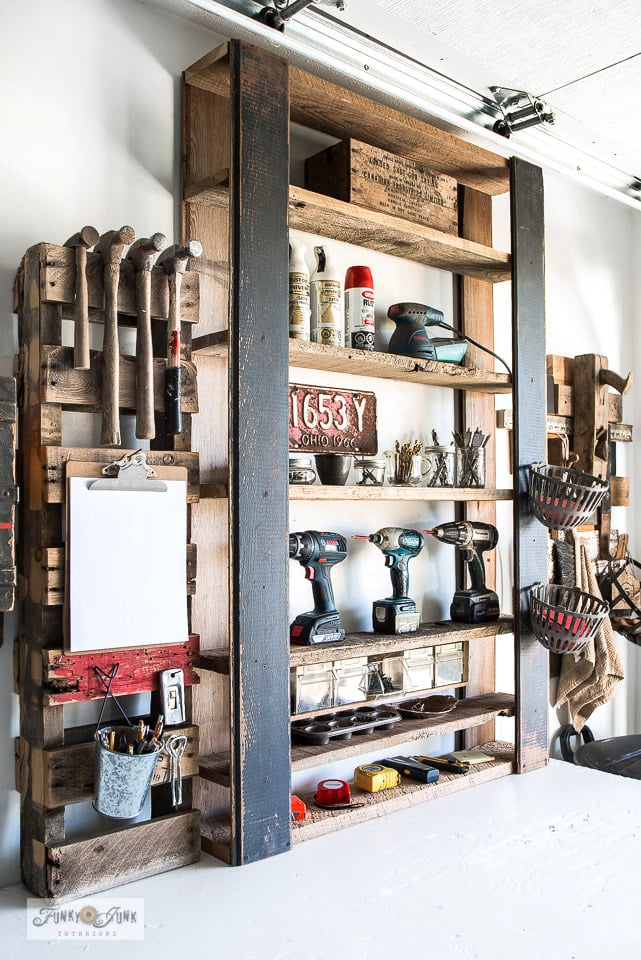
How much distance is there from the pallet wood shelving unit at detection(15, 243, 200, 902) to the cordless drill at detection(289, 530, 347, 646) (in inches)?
17.8

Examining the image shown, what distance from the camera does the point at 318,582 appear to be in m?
2.38

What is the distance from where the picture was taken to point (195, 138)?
226 cm

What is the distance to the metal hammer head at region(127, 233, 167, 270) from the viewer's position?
1871mm

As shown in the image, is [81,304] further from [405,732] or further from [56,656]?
[405,732]

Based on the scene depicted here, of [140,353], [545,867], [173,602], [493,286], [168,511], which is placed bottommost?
[545,867]

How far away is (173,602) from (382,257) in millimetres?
1413

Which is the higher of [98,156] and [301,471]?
[98,156]

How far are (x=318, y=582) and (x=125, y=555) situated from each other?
65 cm

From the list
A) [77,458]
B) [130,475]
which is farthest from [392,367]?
[77,458]

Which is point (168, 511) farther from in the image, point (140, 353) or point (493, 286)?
point (493, 286)

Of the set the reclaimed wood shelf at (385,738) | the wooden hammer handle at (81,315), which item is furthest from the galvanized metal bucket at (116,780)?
the wooden hammer handle at (81,315)

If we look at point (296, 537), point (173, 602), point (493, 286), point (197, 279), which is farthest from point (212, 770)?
point (493, 286)

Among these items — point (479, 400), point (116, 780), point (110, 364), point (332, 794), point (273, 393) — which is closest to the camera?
point (116, 780)

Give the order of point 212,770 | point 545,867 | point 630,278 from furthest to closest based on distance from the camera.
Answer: point 630,278
point 212,770
point 545,867
